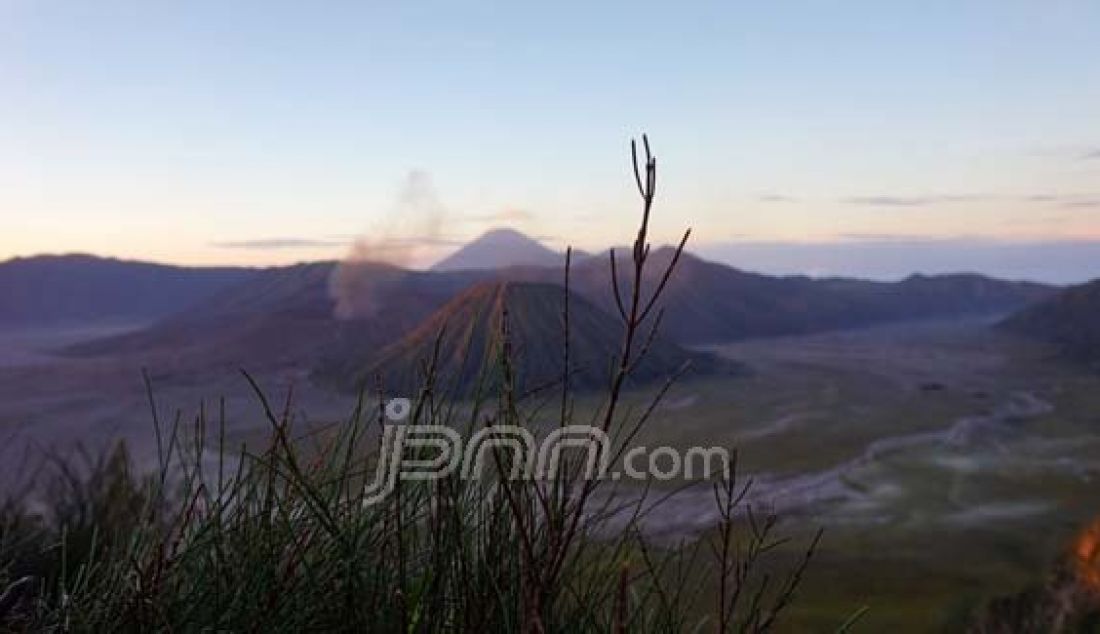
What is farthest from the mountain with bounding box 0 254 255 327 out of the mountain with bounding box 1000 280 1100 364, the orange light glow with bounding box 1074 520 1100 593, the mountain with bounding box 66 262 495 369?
the orange light glow with bounding box 1074 520 1100 593

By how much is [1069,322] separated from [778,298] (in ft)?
96.0

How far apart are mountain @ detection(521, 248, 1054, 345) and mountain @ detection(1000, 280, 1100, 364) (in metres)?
17.3

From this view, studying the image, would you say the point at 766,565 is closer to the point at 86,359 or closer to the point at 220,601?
the point at 220,601

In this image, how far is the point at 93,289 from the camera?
366 ft

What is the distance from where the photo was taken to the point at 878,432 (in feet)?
111

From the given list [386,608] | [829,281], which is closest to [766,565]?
[386,608]

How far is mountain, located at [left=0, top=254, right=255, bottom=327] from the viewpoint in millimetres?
104500

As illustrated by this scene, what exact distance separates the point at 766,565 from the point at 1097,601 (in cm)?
617

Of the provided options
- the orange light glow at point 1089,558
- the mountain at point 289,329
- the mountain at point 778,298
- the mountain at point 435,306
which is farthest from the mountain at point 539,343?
the orange light glow at point 1089,558

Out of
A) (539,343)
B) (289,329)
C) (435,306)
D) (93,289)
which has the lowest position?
(289,329)

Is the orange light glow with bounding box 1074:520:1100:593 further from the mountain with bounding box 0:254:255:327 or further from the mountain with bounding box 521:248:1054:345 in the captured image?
the mountain with bounding box 0:254:255:327

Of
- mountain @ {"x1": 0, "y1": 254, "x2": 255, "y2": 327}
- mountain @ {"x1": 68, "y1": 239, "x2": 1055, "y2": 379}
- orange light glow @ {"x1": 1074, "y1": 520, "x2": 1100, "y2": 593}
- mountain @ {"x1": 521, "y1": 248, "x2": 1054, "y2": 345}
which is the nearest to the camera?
orange light glow @ {"x1": 1074, "y1": 520, "x2": 1100, "y2": 593}

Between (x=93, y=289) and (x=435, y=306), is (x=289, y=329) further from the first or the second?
(x=93, y=289)

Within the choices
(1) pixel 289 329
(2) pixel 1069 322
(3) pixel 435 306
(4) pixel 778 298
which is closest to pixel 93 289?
(1) pixel 289 329
